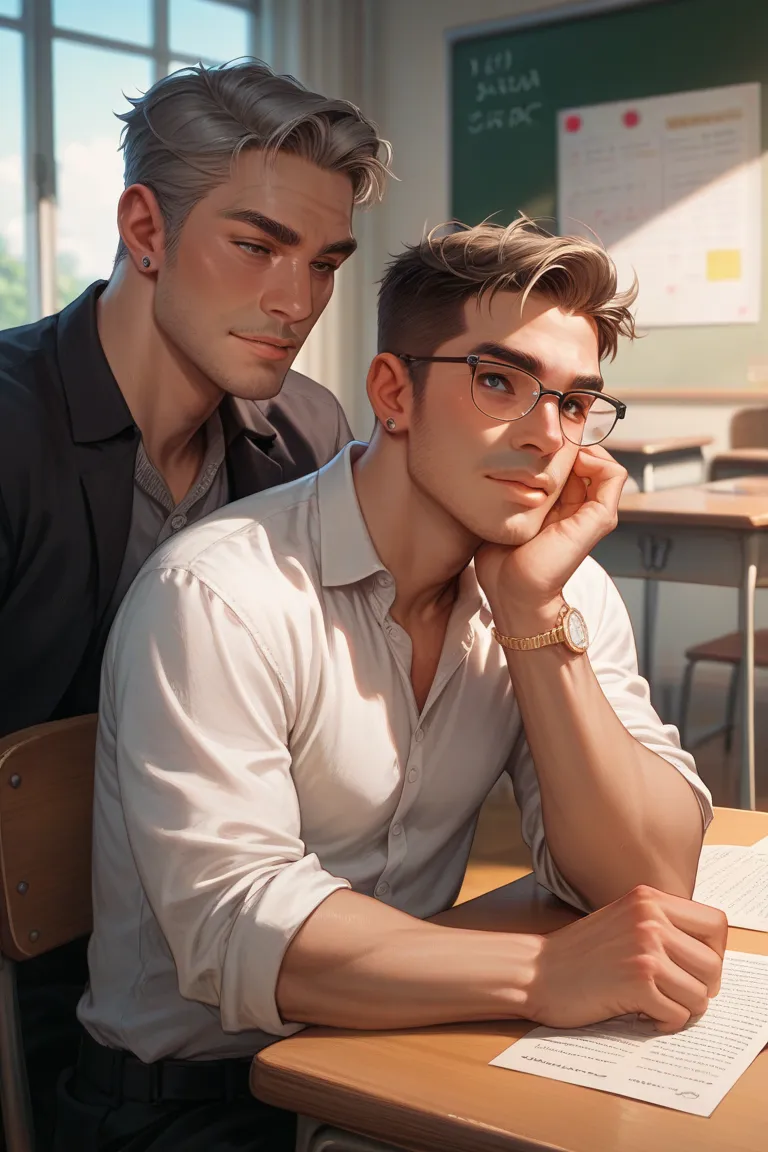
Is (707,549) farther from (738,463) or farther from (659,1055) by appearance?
(659,1055)

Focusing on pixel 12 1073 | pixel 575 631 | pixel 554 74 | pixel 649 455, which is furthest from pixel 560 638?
pixel 554 74

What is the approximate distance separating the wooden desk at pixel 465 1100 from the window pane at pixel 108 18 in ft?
14.6

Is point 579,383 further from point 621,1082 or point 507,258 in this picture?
point 621,1082

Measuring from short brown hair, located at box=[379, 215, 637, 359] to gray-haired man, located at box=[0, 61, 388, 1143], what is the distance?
259 millimetres

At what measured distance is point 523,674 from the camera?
4.14ft

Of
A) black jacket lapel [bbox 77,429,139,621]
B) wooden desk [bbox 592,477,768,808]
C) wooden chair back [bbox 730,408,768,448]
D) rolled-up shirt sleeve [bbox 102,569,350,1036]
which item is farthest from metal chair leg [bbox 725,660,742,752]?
rolled-up shirt sleeve [bbox 102,569,350,1036]

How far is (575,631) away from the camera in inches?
50.2

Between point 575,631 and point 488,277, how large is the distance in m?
0.35

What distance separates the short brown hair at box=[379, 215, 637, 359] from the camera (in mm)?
1255

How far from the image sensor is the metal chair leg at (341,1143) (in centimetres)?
90

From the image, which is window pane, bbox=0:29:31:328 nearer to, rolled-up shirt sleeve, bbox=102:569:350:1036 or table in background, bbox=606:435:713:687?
table in background, bbox=606:435:713:687

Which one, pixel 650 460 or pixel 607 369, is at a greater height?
pixel 607 369

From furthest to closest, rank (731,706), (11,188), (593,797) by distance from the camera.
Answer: (731,706), (11,188), (593,797)

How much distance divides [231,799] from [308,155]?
0.83 m
